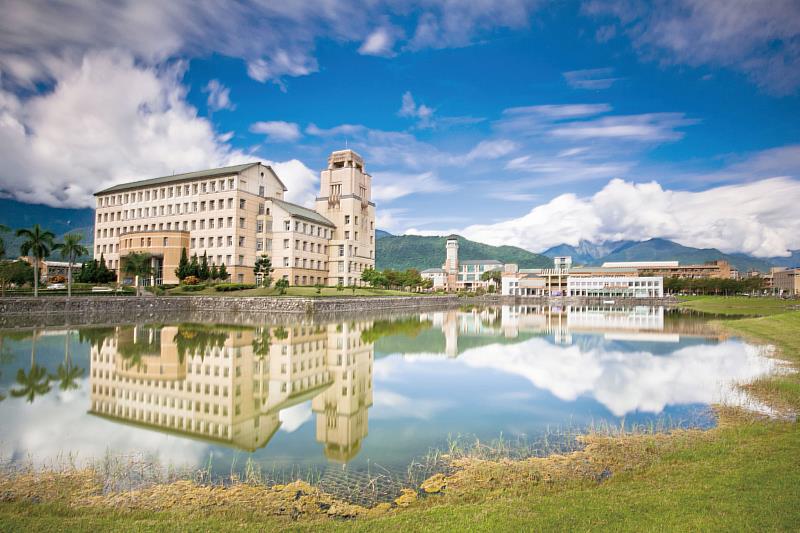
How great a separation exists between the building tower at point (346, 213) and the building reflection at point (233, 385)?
49.7m

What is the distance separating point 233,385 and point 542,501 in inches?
443

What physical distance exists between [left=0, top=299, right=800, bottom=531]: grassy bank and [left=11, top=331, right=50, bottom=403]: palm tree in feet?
26.1

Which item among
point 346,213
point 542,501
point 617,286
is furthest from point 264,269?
point 617,286

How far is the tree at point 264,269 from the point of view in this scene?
196ft

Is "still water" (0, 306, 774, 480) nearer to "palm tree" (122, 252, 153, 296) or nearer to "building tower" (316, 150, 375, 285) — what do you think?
"palm tree" (122, 252, 153, 296)

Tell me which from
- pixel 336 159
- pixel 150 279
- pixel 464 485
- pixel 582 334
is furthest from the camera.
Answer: pixel 336 159

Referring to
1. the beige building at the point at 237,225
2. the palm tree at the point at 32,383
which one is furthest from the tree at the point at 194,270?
the palm tree at the point at 32,383

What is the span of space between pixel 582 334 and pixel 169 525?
3258 cm

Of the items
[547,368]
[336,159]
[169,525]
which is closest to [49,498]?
[169,525]

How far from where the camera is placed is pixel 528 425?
37.7 ft

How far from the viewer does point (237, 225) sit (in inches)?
2539

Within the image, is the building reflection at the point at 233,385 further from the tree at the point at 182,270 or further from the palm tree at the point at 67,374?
the tree at the point at 182,270

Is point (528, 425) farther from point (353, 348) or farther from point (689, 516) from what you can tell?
point (353, 348)

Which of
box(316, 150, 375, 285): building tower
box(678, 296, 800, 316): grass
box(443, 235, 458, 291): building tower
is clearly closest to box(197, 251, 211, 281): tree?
box(316, 150, 375, 285): building tower
